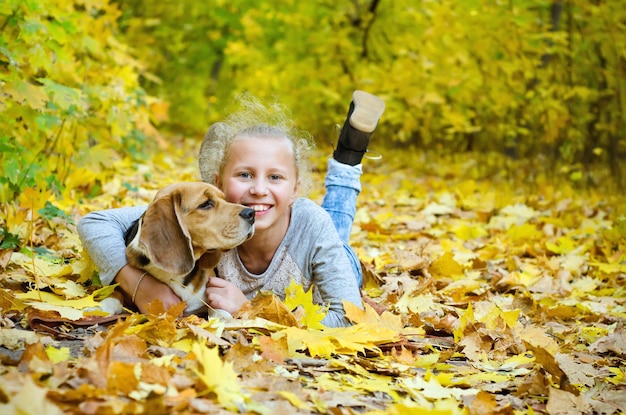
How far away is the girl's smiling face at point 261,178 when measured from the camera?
308 centimetres

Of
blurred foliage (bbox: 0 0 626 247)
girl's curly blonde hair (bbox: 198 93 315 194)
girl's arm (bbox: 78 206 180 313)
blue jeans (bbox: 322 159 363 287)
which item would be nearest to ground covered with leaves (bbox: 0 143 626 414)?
girl's arm (bbox: 78 206 180 313)

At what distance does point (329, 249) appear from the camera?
3188mm

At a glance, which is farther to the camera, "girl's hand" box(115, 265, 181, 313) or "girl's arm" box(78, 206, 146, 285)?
"girl's arm" box(78, 206, 146, 285)

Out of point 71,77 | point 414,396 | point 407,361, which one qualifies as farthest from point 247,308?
point 71,77

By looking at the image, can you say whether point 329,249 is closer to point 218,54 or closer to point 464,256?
point 464,256

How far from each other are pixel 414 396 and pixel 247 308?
0.90 meters

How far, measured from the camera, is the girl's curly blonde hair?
3.33 m

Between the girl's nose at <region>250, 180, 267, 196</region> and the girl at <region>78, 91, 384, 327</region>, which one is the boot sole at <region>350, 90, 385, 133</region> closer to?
the girl at <region>78, 91, 384, 327</region>

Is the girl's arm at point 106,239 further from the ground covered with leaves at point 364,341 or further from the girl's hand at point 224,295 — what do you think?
the girl's hand at point 224,295

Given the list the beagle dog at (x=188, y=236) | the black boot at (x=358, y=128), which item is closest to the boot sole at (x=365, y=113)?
the black boot at (x=358, y=128)

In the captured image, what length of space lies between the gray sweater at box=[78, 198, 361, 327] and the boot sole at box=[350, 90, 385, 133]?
92 centimetres

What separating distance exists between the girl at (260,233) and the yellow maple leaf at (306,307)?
15 cm

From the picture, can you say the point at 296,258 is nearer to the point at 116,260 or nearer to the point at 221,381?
the point at 116,260

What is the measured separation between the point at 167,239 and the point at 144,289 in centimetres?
28
